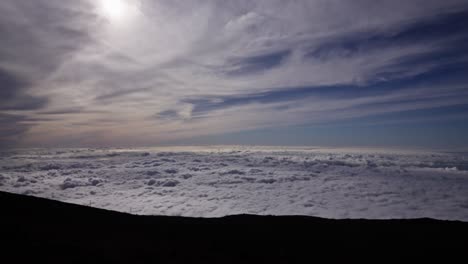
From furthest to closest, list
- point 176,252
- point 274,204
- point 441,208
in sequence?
point 441,208 → point 274,204 → point 176,252

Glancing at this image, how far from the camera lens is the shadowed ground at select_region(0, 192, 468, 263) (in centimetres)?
1197

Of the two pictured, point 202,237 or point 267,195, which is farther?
point 267,195

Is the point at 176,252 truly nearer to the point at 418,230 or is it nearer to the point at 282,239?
the point at 282,239

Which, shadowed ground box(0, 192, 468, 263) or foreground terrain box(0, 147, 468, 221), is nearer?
shadowed ground box(0, 192, 468, 263)

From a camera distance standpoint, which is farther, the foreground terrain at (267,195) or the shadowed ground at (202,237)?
the foreground terrain at (267,195)

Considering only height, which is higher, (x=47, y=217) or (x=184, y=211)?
(x=47, y=217)

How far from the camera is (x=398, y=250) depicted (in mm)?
16047

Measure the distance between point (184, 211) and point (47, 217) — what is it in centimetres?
8543

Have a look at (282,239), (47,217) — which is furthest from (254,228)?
(47,217)

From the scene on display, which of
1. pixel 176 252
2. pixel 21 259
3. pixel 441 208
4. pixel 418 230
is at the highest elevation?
pixel 21 259

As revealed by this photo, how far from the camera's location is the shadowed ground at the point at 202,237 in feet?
39.3

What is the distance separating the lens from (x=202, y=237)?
15.9 metres

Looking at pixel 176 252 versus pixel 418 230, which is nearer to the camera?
pixel 176 252

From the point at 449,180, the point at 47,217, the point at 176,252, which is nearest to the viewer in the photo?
the point at 176,252
